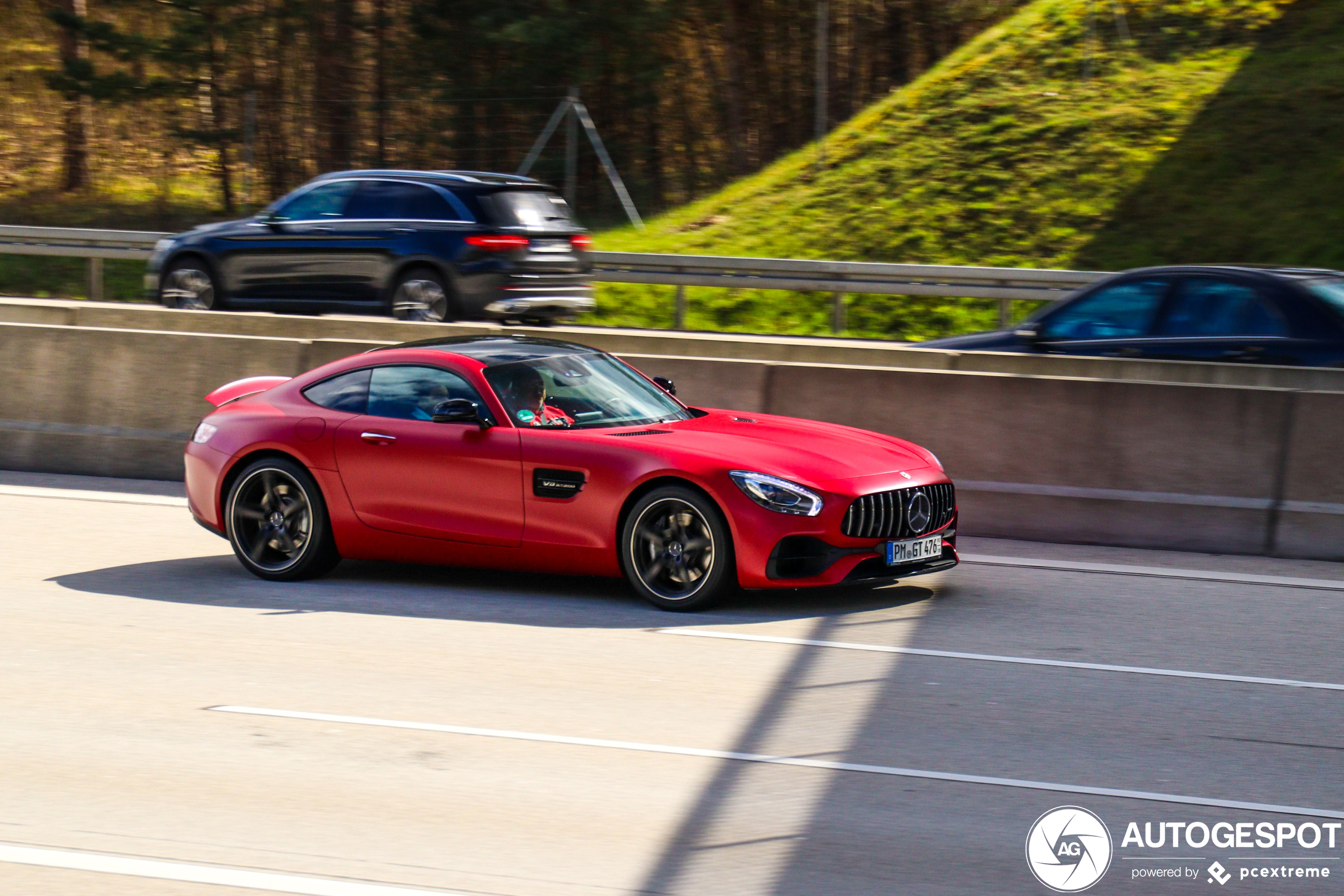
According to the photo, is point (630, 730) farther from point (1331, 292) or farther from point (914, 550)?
point (1331, 292)

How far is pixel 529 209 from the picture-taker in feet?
54.7

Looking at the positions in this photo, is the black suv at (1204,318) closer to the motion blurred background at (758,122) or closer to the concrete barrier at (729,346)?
the concrete barrier at (729,346)

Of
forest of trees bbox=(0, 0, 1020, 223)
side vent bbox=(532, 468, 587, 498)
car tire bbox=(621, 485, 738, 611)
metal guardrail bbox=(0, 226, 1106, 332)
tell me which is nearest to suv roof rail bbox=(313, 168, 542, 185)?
metal guardrail bbox=(0, 226, 1106, 332)

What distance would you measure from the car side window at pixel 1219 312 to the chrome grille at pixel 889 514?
414 centimetres

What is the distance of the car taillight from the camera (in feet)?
53.1

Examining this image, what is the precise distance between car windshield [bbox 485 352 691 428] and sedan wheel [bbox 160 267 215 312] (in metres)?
9.92

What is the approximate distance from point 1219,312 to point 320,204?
9.87 metres

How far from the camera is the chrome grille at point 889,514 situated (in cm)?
766

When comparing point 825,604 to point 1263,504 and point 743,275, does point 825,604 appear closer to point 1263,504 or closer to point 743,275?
point 1263,504

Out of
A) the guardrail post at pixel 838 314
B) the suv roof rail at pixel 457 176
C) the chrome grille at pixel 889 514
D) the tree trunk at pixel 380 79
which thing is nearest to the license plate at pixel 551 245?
the suv roof rail at pixel 457 176

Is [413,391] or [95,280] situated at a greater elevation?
[413,391]

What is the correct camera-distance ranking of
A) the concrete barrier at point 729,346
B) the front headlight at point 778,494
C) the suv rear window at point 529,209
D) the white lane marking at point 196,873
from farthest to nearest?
the suv rear window at point 529,209 → the concrete barrier at point 729,346 → the front headlight at point 778,494 → the white lane marking at point 196,873

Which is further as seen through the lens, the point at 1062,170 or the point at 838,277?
the point at 1062,170

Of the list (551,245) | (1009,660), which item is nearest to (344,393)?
(1009,660)
